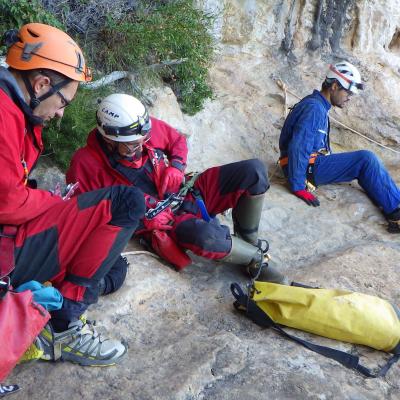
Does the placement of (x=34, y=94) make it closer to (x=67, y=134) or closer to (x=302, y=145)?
(x=67, y=134)

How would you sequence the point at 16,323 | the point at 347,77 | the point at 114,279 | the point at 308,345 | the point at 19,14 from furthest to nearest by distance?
the point at 347,77
the point at 19,14
the point at 114,279
the point at 308,345
the point at 16,323

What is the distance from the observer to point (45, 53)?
2.74 metres

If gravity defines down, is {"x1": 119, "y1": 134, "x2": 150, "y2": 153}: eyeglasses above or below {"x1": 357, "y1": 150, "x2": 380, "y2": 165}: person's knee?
above

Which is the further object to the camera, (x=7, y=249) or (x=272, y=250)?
(x=272, y=250)

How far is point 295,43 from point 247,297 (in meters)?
6.69

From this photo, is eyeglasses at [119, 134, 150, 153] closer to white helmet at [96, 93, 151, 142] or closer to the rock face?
white helmet at [96, 93, 151, 142]

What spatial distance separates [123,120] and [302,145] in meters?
3.23

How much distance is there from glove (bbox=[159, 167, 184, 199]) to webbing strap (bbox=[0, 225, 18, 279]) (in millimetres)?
1652

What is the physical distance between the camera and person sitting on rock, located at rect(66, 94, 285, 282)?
12.5 ft

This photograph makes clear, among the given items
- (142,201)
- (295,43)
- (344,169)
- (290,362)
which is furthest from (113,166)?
(295,43)

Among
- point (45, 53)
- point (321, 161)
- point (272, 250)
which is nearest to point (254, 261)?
point (272, 250)

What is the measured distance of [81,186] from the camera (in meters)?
3.96

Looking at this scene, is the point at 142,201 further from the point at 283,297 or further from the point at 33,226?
the point at 283,297

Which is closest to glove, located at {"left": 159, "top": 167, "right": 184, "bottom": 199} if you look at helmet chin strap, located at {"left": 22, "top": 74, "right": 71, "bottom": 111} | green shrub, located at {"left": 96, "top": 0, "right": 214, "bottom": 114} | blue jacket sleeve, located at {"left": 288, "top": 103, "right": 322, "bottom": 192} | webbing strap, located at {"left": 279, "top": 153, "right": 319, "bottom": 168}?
helmet chin strap, located at {"left": 22, "top": 74, "right": 71, "bottom": 111}
